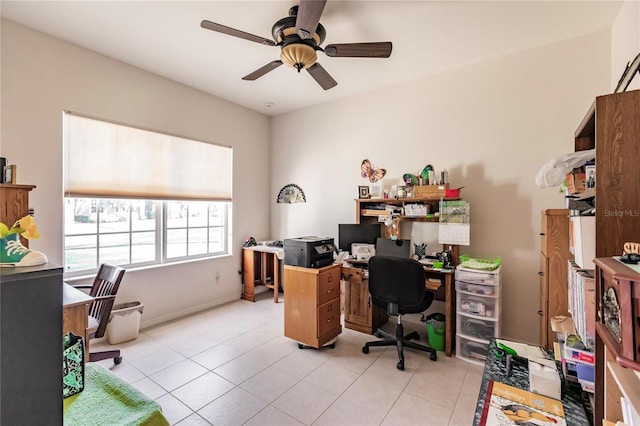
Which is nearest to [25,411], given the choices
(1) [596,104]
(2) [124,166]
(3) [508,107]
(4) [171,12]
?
(1) [596,104]

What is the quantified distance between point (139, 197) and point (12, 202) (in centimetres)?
121

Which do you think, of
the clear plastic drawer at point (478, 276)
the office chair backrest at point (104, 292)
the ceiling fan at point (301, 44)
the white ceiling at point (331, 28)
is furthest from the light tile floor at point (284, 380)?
the white ceiling at point (331, 28)

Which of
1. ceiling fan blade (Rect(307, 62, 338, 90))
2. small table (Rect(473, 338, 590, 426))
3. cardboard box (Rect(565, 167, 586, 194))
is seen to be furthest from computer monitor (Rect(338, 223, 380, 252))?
cardboard box (Rect(565, 167, 586, 194))

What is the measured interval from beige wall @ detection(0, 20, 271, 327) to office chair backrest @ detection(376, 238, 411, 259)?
222 centimetres

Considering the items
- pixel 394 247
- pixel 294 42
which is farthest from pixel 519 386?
pixel 294 42

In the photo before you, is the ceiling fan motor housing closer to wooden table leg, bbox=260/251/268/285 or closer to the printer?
the printer

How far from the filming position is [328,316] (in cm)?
280

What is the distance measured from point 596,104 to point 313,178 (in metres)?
3.44

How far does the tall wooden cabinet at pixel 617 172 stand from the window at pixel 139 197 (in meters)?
3.76

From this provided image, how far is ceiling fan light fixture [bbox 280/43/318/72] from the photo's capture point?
216 centimetres

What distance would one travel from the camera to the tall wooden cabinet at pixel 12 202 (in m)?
1.93

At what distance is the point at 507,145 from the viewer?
9.31 feet

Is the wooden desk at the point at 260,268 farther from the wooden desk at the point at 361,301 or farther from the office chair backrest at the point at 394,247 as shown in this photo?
the office chair backrest at the point at 394,247

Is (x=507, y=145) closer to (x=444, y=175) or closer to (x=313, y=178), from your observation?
(x=444, y=175)
